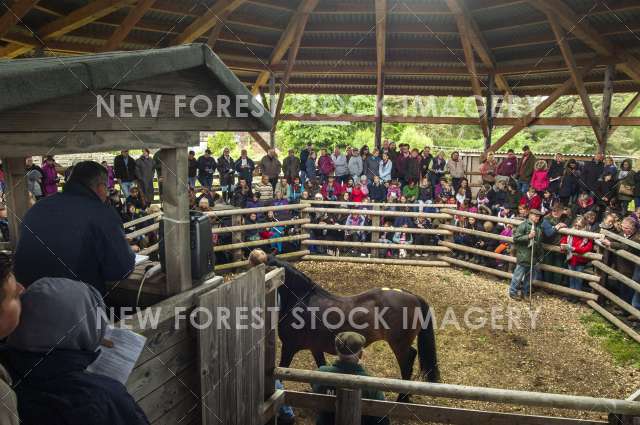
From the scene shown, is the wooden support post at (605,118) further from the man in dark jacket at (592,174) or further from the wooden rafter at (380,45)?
the wooden rafter at (380,45)

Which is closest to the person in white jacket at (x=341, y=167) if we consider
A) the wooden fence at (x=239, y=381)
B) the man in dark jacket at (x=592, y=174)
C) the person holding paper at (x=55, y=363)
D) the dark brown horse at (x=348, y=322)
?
the man in dark jacket at (x=592, y=174)

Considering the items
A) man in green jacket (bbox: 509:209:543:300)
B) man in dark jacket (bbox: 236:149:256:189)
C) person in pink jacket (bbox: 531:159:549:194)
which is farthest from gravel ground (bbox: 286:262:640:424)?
man in dark jacket (bbox: 236:149:256:189)

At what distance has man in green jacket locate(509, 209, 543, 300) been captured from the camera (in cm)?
867

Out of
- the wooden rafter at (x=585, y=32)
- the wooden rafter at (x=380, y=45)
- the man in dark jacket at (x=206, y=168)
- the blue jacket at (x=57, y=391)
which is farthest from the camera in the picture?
the man in dark jacket at (x=206, y=168)

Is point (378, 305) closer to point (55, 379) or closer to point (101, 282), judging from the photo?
point (101, 282)

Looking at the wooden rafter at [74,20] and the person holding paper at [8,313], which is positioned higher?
the wooden rafter at [74,20]

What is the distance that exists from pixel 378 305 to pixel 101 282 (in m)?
3.78

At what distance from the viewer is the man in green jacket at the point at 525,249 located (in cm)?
867

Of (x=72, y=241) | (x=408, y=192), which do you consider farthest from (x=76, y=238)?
(x=408, y=192)

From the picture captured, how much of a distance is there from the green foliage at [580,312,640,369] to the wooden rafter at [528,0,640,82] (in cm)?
684

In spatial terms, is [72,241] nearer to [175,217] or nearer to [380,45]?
[175,217]

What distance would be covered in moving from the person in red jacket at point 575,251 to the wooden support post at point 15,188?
8.89 meters

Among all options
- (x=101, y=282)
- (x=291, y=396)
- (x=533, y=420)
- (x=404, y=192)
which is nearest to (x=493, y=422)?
(x=533, y=420)

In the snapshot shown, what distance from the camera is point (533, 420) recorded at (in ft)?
12.2
